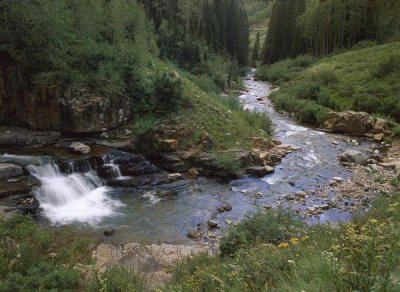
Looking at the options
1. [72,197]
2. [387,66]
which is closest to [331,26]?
[387,66]

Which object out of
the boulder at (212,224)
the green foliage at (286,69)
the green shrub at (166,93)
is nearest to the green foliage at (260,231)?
the boulder at (212,224)

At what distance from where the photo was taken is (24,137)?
1681cm

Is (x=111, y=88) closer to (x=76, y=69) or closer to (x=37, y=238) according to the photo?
(x=76, y=69)

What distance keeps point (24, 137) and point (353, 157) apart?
17.4 meters

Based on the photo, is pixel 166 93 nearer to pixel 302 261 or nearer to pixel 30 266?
pixel 30 266

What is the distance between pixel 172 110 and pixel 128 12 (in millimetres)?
10395

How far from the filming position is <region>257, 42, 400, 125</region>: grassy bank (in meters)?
26.8

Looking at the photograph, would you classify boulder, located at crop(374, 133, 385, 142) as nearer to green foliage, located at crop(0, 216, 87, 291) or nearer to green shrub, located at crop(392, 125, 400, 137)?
green shrub, located at crop(392, 125, 400, 137)

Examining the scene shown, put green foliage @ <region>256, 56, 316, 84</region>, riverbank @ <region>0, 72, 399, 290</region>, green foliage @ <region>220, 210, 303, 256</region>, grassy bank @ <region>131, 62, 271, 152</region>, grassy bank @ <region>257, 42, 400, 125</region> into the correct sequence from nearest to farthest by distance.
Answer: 1. green foliage @ <region>220, 210, 303, 256</region>
2. riverbank @ <region>0, 72, 399, 290</region>
3. grassy bank @ <region>131, 62, 271, 152</region>
4. grassy bank @ <region>257, 42, 400, 125</region>
5. green foliage @ <region>256, 56, 316, 84</region>

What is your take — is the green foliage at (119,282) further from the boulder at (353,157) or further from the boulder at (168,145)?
the boulder at (353,157)

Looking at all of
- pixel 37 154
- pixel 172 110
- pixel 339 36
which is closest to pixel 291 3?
pixel 339 36

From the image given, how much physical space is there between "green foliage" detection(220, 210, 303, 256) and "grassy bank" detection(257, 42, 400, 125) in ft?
63.4

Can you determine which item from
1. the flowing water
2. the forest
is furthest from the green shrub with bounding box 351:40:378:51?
the flowing water

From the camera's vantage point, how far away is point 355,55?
39781 mm
